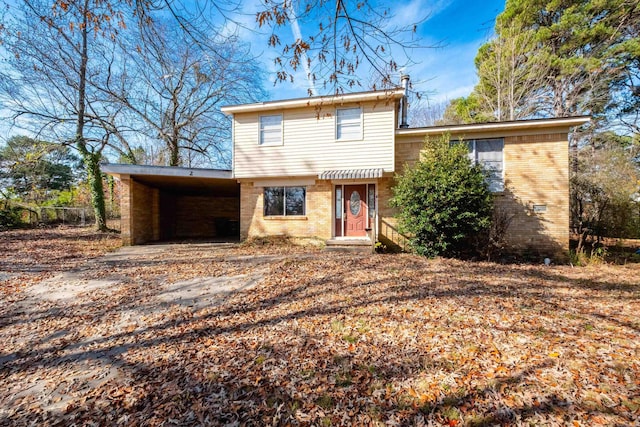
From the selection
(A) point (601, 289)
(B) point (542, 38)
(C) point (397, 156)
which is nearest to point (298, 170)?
(C) point (397, 156)

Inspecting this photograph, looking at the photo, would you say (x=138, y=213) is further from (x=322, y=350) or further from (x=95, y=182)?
(x=322, y=350)

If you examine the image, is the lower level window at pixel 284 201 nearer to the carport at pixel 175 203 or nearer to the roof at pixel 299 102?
the carport at pixel 175 203

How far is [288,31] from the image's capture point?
3.60 meters

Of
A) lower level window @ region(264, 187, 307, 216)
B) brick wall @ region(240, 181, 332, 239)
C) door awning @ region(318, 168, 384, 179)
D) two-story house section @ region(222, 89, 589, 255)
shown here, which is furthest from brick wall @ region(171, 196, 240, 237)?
door awning @ region(318, 168, 384, 179)

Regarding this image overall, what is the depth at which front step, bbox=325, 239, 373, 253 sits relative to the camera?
9.61m

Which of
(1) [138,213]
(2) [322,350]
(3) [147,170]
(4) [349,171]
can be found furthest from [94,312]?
(1) [138,213]

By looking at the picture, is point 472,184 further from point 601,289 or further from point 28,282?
point 28,282

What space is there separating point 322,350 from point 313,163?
805 centimetres

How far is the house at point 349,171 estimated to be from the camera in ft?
29.3

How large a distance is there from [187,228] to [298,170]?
9739mm

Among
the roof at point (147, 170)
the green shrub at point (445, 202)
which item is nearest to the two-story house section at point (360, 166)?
the green shrub at point (445, 202)

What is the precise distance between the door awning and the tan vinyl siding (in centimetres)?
30

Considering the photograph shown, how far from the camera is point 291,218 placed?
10.9 meters

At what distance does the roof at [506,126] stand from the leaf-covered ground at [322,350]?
4969mm
